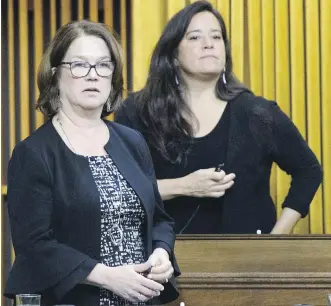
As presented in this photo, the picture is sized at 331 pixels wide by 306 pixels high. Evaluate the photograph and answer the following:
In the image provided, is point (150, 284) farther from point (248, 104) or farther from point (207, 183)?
point (248, 104)

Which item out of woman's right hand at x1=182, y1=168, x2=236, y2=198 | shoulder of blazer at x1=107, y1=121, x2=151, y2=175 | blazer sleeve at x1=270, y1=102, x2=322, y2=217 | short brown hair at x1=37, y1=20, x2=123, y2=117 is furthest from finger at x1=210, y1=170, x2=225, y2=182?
short brown hair at x1=37, y1=20, x2=123, y2=117

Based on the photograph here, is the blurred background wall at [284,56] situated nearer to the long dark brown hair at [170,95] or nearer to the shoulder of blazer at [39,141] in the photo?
the long dark brown hair at [170,95]

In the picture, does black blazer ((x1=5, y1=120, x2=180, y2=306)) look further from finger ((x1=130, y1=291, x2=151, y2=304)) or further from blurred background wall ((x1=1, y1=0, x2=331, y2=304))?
blurred background wall ((x1=1, y1=0, x2=331, y2=304))

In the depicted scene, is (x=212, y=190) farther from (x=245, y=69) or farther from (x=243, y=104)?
(x=245, y=69)

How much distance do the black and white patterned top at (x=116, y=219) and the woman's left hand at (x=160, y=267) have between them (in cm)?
4

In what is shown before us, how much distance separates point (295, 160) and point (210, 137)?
34cm

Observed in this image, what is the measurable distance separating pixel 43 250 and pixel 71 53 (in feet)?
1.54

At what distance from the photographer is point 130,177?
7.79 feet

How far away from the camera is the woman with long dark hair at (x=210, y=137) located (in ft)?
10.9

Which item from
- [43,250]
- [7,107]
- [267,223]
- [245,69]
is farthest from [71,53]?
[7,107]

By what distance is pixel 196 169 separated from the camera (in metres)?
3.35

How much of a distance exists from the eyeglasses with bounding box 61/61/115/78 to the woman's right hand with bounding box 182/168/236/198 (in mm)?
904

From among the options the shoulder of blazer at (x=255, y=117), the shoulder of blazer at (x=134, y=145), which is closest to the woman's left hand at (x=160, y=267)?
the shoulder of blazer at (x=134, y=145)

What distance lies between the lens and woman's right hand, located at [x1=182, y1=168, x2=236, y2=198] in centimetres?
328
